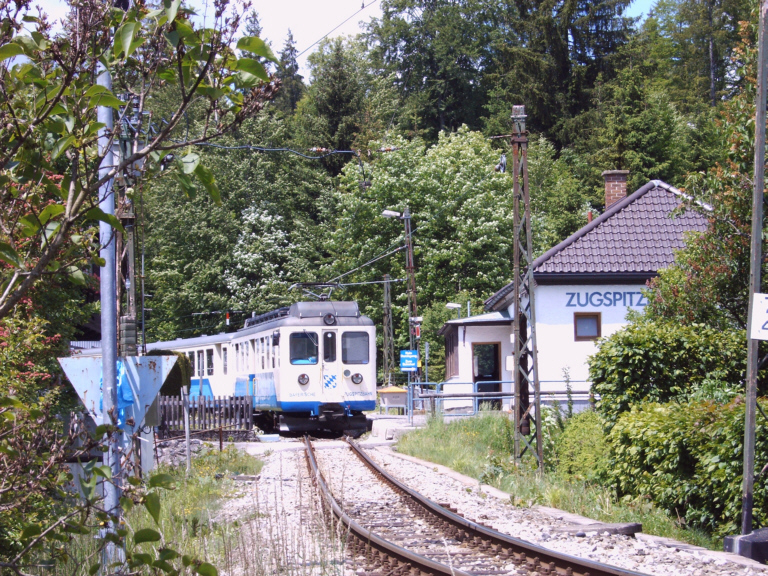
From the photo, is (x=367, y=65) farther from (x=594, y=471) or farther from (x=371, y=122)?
(x=594, y=471)

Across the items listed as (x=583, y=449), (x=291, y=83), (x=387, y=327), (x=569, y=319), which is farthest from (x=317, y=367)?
(x=291, y=83)

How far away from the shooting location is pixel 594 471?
11.3 m

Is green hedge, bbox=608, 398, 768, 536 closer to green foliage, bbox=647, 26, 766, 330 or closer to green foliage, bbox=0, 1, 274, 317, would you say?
green foliage, bbox=647, 26, 766, 330

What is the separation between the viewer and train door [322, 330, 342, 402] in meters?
21.3

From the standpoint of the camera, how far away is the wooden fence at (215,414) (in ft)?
66.2

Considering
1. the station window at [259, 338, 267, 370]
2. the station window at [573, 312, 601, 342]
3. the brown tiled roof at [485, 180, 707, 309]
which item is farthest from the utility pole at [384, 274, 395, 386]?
the station window at [259, 338, 267, 370]

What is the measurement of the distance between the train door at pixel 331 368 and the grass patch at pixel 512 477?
296 cm

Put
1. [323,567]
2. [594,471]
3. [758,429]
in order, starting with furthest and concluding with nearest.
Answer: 1. [594,471]
2. [758,429]
3. [323,567]

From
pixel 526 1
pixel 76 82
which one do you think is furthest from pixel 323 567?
pixel 526 1

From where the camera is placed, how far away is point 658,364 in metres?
11.9

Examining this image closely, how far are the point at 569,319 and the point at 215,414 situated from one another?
1034cm

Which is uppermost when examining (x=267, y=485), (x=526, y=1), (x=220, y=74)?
(x=526, y=1)

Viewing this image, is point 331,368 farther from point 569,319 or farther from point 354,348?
point 569,319

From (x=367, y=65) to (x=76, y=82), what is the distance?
199 feet
